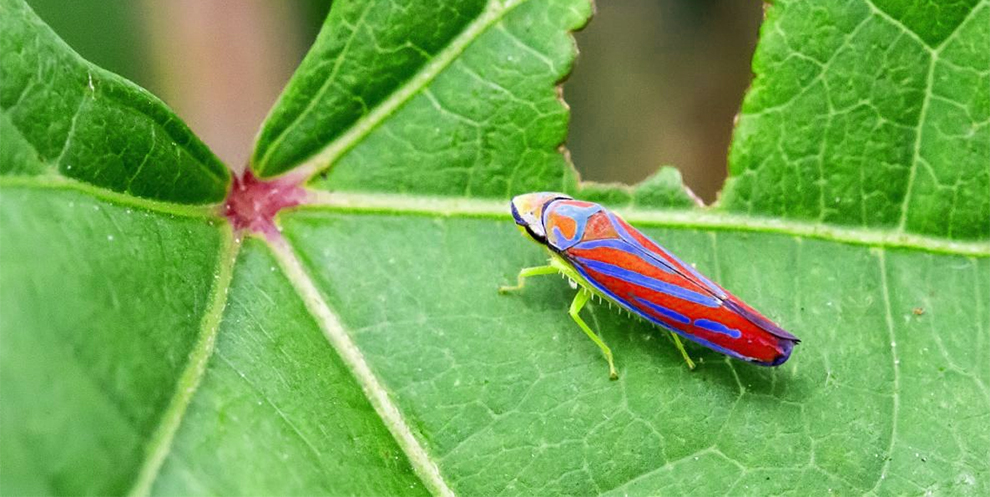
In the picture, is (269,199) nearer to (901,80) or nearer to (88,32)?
(901,80)

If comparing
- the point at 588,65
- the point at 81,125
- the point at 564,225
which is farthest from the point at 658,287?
the point at 588,65

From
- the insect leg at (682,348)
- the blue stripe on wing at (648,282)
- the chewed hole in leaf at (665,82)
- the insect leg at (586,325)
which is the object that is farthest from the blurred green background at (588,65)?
the insect leg at (682,348)

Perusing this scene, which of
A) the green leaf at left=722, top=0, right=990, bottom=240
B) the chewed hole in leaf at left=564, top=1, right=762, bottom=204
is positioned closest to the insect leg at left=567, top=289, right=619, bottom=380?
the green leaf at left=722, top=0, right=990, bottom=240

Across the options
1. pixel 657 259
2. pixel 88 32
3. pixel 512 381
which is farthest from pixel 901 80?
pixel 88 32

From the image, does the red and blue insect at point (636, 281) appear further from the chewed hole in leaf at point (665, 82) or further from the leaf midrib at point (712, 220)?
the chewed hole in leaf at point (665, 82)

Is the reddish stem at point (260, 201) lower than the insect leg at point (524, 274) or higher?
higher
